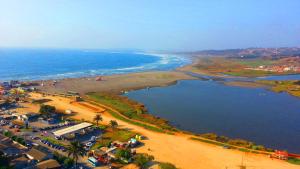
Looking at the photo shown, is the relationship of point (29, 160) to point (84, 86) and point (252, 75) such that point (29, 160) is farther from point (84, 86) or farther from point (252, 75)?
point (252, 75)

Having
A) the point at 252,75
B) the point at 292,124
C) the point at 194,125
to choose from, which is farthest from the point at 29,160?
the point at 252,75

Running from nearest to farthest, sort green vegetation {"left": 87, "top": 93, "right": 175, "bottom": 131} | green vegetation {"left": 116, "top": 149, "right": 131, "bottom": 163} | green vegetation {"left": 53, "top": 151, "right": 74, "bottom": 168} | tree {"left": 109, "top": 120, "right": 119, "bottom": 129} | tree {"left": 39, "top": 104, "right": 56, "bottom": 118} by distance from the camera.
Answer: green vegetation {"left": 53, "top": 151, "right": 74, "bottom": 168} < green vegetation {"left": 116, "top": 149, "right": 131, "bottom": 163} < tree {"left": 109, "top": 120, "right": 119, "bottom": 129} < tree {"left": 39, "top": 104, "right": 56, "bottom": 118} < green vegetation {"left": 87, "top": 93, "right": 175, "bottom": 131}

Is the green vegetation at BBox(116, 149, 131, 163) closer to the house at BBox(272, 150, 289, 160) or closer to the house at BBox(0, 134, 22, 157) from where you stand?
the house at BBox(0, 134, 22, 157)

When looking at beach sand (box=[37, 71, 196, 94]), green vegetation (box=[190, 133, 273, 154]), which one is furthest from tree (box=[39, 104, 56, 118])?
green vegetation (box=[190, 133, 273, 154])

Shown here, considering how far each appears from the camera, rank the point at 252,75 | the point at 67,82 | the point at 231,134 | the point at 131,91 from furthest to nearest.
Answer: the point at 252,75 → the point at 67,82 → the point at 131,91 → the point at 231,134

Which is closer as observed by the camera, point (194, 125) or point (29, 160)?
point (29, 160)

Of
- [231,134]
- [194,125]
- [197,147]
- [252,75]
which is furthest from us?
[252,75]

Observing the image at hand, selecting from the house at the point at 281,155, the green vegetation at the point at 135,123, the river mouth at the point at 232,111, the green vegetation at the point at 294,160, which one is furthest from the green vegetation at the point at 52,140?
the green vegetation at the point at 294,160
